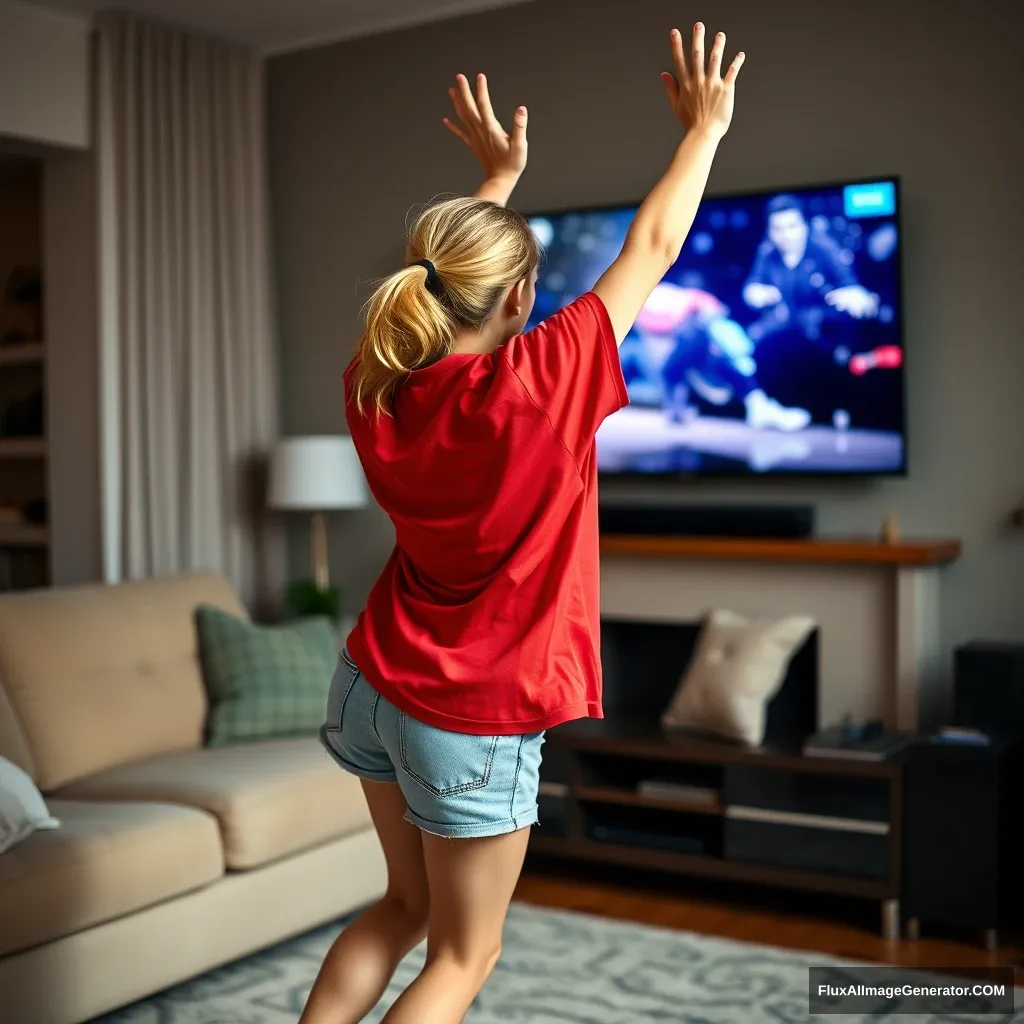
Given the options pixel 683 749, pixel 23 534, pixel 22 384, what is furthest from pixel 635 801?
pixel 22 384

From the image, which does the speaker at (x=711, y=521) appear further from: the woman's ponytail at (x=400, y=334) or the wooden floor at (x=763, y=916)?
the woman's ponytail at (x=400, y=334)

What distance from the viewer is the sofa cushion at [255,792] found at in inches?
119

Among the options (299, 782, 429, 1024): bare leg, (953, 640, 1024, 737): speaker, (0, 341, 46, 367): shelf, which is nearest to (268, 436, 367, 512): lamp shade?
(0, 341, 46, 367): shelf

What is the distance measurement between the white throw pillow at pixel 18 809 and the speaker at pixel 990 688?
7.33ft

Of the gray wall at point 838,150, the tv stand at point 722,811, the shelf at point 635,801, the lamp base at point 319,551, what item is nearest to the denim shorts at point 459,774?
the tv stand at point 722,811

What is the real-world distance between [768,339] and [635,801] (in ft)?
4.58

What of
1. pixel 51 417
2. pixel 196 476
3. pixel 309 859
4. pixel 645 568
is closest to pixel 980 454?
pixel 645 568

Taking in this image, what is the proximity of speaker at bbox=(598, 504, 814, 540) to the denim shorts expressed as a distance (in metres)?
2.21

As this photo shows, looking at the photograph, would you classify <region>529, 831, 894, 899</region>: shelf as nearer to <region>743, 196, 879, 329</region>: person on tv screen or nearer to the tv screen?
the tv screen

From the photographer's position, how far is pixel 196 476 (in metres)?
4.78

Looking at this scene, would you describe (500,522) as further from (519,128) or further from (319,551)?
(319,551)

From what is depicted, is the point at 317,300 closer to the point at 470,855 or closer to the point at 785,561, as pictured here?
the point at 785,561

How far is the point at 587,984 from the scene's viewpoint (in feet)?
9.84

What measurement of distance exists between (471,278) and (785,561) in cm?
234
